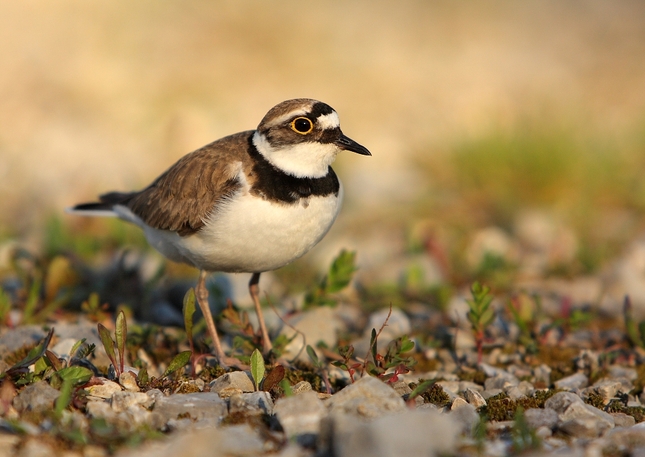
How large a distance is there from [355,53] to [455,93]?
2454mm

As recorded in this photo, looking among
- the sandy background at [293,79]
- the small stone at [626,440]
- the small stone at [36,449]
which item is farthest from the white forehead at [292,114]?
the sandy background at [293,79]

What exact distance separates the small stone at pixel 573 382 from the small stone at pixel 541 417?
87 centimetres

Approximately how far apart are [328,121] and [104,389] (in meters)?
2.17

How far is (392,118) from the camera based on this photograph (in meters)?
12.6

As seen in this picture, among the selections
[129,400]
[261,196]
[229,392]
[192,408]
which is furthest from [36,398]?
[261,196]

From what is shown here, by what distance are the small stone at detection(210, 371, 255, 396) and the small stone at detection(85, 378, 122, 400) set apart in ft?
1.71

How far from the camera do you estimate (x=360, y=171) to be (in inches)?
407

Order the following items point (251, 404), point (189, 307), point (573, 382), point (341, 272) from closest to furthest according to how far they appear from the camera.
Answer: point (251, 404)
point (189, 307)
point (573, 382)
point (341, 272)

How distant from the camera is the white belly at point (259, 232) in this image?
459 cm

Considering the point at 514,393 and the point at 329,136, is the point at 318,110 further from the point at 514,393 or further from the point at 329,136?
the point at 514,393

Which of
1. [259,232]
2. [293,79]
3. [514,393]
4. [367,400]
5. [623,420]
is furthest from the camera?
[293,79]

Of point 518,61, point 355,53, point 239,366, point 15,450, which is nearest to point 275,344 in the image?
point 239,366

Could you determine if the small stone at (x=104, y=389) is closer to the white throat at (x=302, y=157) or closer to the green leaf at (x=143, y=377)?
the green leaf at (x=143, y=377)

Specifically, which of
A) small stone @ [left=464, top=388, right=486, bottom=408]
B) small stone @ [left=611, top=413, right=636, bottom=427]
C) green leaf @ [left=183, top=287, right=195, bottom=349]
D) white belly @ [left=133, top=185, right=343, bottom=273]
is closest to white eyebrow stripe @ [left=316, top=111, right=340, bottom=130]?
white belly @ [left=133, top=185, right=343, bottom=273]
